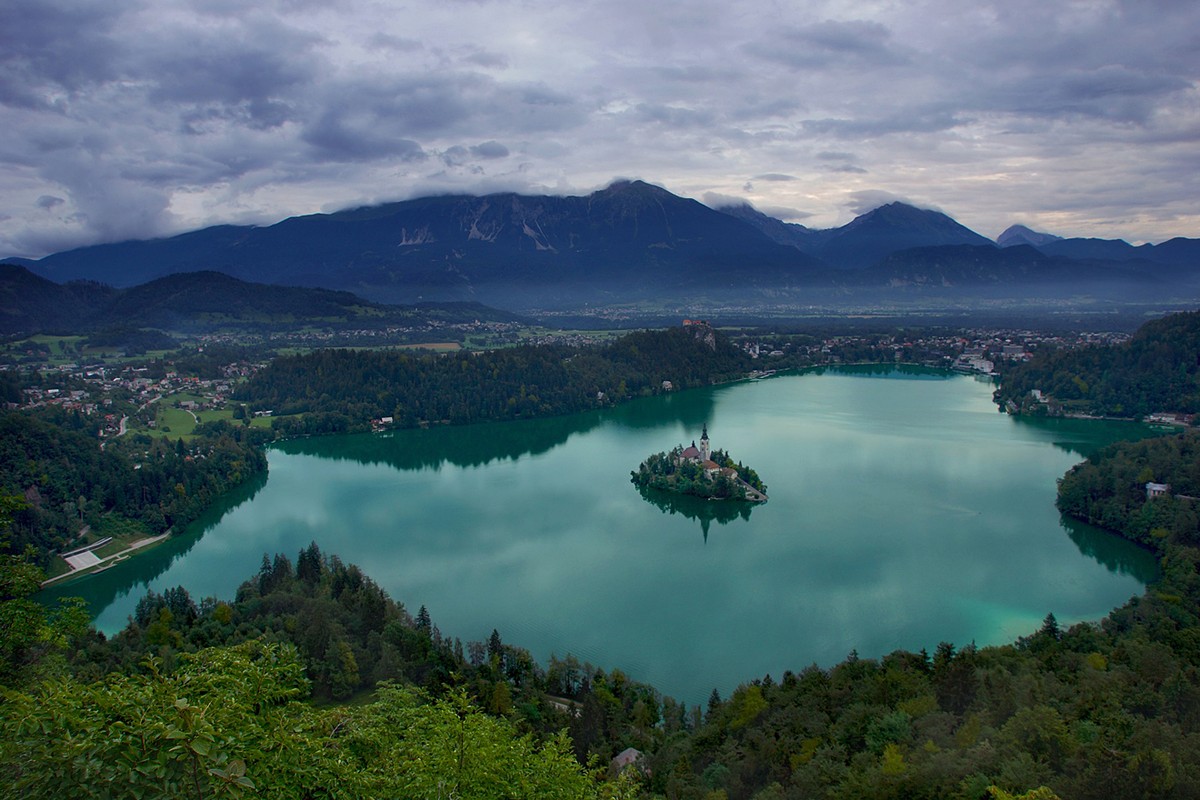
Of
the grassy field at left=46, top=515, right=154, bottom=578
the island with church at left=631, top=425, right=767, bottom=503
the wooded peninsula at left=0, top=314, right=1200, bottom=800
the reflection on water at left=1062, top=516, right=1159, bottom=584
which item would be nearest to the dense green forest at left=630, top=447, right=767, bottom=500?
the island with church at left=631, top=425, right=767, bottom=503

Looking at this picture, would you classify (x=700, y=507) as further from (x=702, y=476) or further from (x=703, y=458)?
(x=703, y=458)

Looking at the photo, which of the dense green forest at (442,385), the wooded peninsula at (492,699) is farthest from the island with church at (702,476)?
the dense green forest at (442,385)

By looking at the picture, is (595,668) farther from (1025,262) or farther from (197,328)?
(1025,262)

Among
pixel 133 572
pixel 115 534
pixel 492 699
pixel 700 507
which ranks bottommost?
pixel 133 572

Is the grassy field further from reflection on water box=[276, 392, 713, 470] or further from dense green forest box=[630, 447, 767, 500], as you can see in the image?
dense green forest box=[630, 447, 767, 500]

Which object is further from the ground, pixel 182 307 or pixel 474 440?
pixel 182 307

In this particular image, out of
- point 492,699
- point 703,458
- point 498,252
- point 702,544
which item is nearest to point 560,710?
point 492,699
